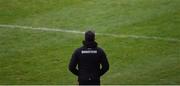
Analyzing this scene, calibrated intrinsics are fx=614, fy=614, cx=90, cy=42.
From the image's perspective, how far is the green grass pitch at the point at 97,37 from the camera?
47.6 feet

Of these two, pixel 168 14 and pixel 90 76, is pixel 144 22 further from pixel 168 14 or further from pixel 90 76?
pixel 90 76

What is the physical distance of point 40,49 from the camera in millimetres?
16125

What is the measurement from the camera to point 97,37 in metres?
17.1

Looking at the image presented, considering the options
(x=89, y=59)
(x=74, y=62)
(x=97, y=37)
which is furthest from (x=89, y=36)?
(x=97, y=37)

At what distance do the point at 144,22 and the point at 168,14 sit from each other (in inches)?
38.9

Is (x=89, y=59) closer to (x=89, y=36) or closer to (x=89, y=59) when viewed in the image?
(x=89, y=59)

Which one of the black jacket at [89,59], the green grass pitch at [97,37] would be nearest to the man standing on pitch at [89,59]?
the black jacket at [89,59]

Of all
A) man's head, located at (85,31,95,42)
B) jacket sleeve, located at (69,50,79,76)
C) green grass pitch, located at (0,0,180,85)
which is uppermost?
man's head, located at (85,31,95,42)

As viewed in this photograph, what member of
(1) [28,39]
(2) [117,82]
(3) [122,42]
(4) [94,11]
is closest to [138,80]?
(2) [117,82]

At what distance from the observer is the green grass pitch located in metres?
14.5

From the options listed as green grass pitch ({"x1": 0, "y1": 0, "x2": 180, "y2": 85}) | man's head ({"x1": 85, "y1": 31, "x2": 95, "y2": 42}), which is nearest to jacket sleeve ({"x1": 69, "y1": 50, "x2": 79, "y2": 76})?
man's head ({"x1": 85, "y1": 31, "x2": 95, "y2": 42})

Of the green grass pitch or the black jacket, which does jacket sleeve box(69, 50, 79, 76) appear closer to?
the black jacket

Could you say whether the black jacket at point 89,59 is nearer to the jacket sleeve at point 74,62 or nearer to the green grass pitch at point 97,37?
the jacket sleeve at point 74,62

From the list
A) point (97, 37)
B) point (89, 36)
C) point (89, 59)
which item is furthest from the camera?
point (97, 37)
